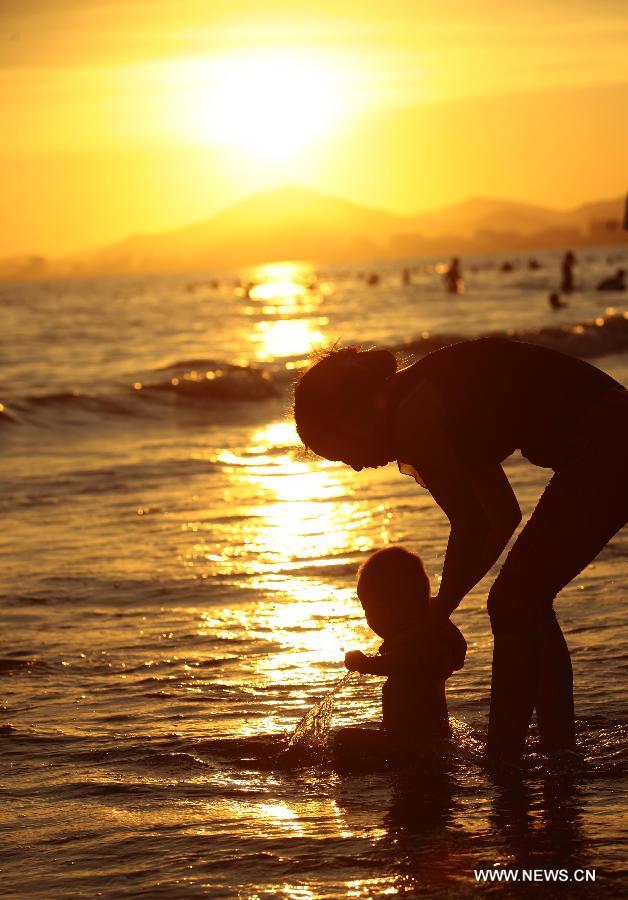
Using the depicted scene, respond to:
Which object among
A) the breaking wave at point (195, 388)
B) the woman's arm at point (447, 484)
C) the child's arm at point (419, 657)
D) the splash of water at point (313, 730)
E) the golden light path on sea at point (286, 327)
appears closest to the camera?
the woman's arm at point (447, 484)

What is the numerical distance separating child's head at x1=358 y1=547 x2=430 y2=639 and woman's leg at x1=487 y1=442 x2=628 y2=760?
0.43 metres

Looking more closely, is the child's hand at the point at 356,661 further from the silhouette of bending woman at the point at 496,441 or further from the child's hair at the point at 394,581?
the silhouette of bending woman at the point at 496,441

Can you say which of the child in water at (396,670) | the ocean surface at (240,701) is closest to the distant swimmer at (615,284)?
the ocean surface at (240,701)

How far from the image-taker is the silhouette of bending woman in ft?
13.3

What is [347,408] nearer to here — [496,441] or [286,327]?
[496,441]

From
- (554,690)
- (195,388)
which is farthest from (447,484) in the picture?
(195,388)

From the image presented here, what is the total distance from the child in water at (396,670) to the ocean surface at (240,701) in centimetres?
14

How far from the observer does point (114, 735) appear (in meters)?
5.41

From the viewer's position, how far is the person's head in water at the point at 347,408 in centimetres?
407

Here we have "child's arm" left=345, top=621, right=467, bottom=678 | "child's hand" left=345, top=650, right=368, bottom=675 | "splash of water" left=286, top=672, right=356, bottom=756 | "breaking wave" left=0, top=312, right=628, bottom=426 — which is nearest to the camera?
"child's arm" left=345, top=621, right=467, bottom=678

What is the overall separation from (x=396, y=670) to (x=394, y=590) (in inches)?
13.1

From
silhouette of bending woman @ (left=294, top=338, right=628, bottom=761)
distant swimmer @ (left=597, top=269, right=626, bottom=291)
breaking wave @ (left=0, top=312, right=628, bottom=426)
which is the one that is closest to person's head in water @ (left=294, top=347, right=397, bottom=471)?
silhouette of bending woman @ (left=294, top=338, right=628, bottom=761)

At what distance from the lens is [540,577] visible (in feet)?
14.3

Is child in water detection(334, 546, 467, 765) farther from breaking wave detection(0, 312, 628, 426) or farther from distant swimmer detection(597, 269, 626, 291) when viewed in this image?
distant swimmer detection(597, 269, 626, 291)
